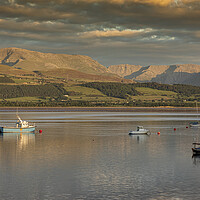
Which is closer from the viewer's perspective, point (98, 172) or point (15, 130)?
point (98, 172)

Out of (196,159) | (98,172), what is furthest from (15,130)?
(98,172)

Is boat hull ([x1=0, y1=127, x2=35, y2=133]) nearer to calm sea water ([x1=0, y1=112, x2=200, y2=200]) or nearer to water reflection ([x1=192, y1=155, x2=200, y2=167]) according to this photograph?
calm sea water ([x1=0, y1=112, x2=200, y2=200])

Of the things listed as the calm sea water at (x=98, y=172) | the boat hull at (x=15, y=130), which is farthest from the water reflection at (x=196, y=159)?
the boat hull at (x=15, y=130)

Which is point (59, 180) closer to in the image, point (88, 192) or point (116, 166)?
point (88, 192)

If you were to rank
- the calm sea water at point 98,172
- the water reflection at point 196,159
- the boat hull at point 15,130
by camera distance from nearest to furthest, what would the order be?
the calm sea water at point 98,172 < the water reflection at point 196,159 < the boat hull at point 15,130

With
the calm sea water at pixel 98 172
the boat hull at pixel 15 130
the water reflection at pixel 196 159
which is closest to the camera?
the calm sea water at pixel 98 172

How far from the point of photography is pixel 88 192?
49.2 meters

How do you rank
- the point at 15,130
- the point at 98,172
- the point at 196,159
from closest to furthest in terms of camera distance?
the point at 98,172 → the point at 196,159 → the point at 15,130

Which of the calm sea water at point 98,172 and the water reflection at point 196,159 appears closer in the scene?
the calm sea water at point 98,172

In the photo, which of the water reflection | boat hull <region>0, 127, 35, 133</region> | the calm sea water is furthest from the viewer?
boat hull <region>0, 127, 35, 133</region>

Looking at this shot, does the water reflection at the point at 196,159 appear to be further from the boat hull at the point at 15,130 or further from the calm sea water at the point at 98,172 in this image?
the boat hull at the point at 15,130

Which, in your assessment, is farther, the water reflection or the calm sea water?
the water reflection

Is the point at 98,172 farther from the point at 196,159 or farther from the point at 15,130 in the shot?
the point at 15,130

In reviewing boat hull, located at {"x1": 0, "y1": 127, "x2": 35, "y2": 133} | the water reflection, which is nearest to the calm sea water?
the water reflection
